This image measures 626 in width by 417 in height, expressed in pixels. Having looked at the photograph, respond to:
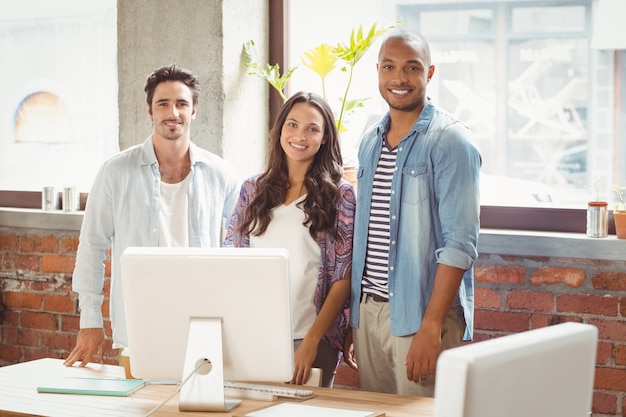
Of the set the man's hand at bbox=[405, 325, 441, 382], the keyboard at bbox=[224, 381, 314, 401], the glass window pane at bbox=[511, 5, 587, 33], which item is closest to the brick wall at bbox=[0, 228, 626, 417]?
the man's hand at bbox=[405, 325, 441, 382]

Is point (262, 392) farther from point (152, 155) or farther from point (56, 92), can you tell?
point (56, 92)

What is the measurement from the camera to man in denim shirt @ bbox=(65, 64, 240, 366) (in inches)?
119

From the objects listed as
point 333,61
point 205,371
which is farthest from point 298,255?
point 333,61

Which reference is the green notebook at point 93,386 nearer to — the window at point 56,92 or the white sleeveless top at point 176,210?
the white sleeveless top at point 176,210

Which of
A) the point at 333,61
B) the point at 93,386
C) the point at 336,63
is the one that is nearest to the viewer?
the point at 93,386

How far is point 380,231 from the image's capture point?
272cm

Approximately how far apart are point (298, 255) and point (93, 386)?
2.58 feet

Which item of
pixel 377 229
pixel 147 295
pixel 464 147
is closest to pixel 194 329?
pixel 147 295

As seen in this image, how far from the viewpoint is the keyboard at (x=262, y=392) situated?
230 cm

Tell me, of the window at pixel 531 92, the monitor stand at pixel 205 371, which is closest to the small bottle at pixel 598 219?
Answer: the window at pixel 531 92

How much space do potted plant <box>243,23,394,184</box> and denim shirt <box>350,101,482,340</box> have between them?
72cm

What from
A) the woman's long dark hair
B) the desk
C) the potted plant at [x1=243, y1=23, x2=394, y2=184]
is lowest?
the desk

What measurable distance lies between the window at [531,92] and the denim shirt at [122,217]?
1.06 meters

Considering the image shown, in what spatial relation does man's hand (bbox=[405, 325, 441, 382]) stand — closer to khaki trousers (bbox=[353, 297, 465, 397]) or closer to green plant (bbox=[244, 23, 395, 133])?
khaki trousers (bbox=[353, 297, 465, 397])
